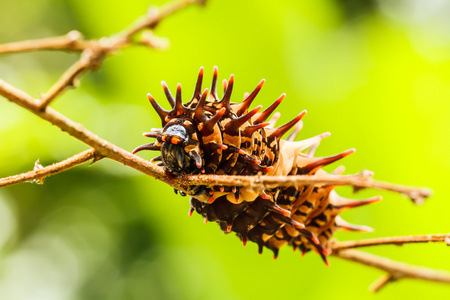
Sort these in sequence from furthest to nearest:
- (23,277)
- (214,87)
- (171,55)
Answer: (23,277) → (171,55) → (214,87)

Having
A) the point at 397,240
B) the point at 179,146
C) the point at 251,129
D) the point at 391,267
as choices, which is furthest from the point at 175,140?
the point at 391,267

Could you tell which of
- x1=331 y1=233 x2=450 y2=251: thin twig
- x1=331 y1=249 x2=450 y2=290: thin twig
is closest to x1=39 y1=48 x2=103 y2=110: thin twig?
x1=331 y1=233 x2=450 y2=251: thin twig

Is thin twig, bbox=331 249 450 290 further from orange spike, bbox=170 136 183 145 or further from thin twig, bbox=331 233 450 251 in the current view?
orange spike, bbox=170 136 183 145

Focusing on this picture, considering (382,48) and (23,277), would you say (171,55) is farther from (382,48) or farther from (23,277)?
(23,277)

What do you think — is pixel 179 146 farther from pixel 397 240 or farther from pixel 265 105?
pixel 265 105

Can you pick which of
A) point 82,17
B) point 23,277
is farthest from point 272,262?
point 82,17

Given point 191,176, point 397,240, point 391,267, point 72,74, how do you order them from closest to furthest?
point 72,74
point 191,176
point 397,240
point 391,267

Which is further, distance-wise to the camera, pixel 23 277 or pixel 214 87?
pixel 23 277
